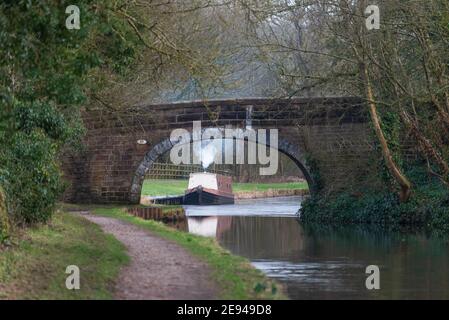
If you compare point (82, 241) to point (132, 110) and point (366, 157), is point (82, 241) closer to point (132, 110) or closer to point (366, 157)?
point (132, 110)

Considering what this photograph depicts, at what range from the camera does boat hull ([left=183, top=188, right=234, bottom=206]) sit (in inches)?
1662

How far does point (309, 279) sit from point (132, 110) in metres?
14.7

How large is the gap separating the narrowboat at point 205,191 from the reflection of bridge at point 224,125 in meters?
12.0

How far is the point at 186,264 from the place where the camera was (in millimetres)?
12133

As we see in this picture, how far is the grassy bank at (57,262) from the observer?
9.70 metres

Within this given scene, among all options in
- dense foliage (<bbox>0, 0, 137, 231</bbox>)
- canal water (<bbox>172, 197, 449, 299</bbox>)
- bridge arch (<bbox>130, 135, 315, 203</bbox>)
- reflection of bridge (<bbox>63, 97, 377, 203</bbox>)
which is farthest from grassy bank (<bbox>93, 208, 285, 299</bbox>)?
bridge arch (<bbox>130, 135, 315, 203</bbox>)

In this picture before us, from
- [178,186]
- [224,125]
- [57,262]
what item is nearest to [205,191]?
[178,186]

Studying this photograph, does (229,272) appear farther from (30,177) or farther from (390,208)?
(390,208)

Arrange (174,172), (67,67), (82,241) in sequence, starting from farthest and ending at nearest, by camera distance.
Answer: (174,172), (82,241), (67,67)

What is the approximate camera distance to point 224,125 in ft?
93.8

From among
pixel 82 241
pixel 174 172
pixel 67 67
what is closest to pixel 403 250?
pixel 82 241

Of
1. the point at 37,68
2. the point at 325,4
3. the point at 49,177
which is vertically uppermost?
the point at 325,4

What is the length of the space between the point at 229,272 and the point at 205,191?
102 feet

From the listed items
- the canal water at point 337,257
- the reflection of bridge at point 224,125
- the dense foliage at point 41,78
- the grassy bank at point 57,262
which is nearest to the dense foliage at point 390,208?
the reflection of bridge at point 224,125
